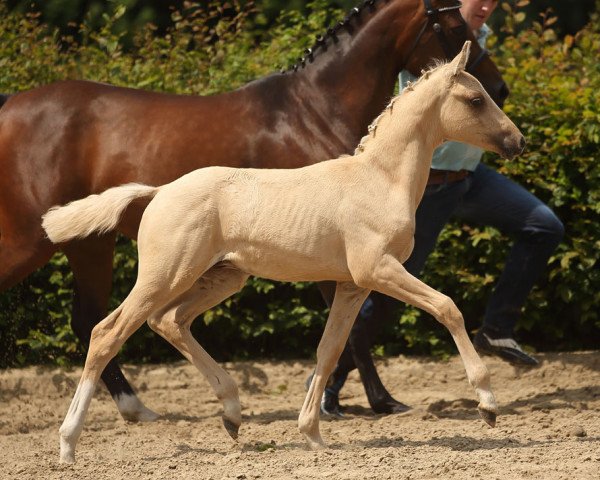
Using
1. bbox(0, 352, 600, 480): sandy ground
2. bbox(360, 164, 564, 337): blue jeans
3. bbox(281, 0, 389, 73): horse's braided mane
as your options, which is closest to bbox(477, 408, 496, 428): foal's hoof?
bbox(0, 352, 600, 480): sandy ground

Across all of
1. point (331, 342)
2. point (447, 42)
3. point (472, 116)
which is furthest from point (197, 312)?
point (447, 42)

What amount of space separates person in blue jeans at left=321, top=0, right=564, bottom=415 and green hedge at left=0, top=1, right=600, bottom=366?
565 mm

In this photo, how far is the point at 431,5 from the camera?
17.9 ft

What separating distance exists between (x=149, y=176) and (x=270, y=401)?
1703 millimetres

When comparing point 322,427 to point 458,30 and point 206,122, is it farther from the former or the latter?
point 458,30

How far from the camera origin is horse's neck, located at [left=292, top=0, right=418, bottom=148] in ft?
18.2

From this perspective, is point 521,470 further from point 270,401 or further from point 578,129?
point 578,129

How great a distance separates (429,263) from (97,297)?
2131 millimetres

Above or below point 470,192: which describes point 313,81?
above

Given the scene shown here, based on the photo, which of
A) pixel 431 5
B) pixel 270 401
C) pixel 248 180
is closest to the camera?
pixel 248 180

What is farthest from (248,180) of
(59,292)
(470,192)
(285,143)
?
(59,292)

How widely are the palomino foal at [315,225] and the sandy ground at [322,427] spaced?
266 mm

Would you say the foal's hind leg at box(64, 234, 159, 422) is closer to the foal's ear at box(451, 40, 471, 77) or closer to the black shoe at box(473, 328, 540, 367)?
the black shoe at box(473, 328, 540, 367)

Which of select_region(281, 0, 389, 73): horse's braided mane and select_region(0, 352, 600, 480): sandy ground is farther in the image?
select_region(281, 0, 389, 73): horse's braided mane
